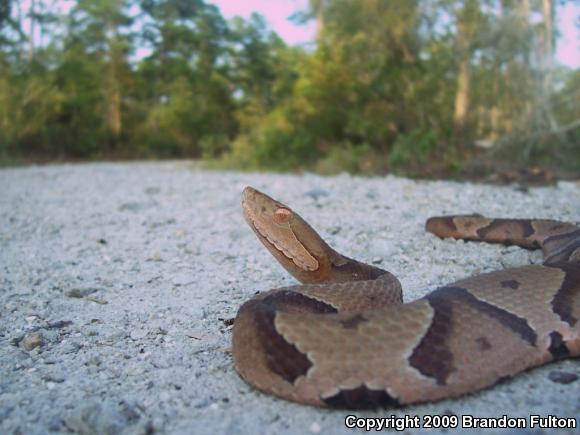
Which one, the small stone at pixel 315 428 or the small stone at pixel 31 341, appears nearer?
the small stone at pixel 315 428

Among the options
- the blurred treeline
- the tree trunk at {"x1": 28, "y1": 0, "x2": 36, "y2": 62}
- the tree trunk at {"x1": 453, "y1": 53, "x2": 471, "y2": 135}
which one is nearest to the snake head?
the blurred treeline

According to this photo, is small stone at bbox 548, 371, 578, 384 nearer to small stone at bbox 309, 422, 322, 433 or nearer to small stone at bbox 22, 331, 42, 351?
small stone at bbox 309, 422, 322, 433

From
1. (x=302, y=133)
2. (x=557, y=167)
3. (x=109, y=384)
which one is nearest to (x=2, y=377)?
(x=109, y=384)

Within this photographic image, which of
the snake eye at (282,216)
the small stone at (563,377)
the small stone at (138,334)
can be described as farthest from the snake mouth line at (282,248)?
the small stone at (563,377)

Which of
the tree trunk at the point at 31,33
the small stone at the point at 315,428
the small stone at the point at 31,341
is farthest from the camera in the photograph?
the tree trunk at the point at 31,33

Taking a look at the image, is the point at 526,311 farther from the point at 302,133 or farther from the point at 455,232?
the point at 302,133

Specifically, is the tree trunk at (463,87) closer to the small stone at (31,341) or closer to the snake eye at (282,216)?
the snake eye at (282,216)
